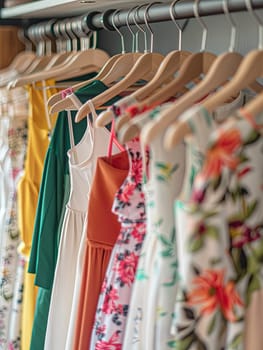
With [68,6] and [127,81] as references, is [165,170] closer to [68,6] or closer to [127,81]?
[127,81]

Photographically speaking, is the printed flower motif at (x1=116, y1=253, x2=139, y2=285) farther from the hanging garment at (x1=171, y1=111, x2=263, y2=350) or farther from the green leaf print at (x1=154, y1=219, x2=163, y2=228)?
the hanging garment at (x1=171, y1=111, x2=263, y2=350)

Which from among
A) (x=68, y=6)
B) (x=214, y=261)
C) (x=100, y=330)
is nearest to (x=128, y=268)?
(x=100, y=330)

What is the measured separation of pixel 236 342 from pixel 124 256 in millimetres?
352

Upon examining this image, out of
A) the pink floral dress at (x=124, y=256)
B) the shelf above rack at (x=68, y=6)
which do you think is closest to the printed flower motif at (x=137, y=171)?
the pink floral dress at (x=124, y=256)

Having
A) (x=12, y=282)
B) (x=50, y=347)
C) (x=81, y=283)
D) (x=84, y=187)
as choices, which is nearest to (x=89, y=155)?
(x=84, y=187)

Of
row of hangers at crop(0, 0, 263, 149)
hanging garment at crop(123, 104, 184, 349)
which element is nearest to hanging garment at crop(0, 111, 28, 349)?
row of hangers at crop(0, 0, 263, 149)

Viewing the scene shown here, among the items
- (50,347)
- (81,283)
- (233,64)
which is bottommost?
(50,347)

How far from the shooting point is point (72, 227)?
1.47 metres

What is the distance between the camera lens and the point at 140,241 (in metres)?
1.25

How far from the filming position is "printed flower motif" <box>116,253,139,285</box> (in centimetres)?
124

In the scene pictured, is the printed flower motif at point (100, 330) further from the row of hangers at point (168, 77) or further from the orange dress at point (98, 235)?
the row of hangers at point (168, 77)

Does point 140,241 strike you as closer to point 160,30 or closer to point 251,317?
point 251,317

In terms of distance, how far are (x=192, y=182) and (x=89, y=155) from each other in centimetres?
49

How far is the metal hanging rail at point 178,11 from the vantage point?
3.78ft
